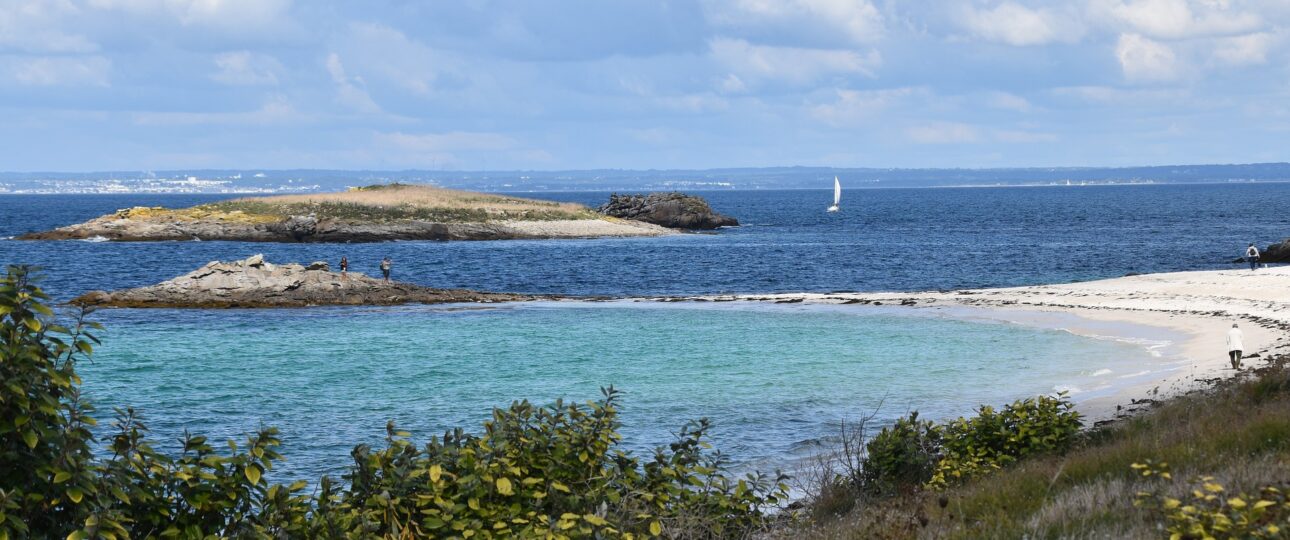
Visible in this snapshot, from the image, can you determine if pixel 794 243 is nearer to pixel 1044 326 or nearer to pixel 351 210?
pixel 351 210

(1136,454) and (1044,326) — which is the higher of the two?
(1136,454)

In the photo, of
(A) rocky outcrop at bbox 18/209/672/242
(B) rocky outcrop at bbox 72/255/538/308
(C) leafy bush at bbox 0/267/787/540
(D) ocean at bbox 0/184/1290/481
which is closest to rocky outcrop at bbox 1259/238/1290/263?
(D) ocean at bbox 0/184/1290/481

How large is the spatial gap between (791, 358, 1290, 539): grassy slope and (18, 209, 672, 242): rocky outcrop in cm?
9202

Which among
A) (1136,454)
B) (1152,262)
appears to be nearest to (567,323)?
(1136,454)

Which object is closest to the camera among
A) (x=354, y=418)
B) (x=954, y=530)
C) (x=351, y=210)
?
(x=954, y=530)

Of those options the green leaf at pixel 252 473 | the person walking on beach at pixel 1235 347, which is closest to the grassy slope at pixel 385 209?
the person walking on beach at pixel 1235 347

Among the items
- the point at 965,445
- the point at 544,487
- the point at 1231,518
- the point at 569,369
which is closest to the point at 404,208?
the point at 569,369

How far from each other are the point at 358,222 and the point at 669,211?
3511cm

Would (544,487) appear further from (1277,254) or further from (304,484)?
(1277,254)

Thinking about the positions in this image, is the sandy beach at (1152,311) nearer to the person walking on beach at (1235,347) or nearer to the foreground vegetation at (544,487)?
the person walking on beach at (1235,347)

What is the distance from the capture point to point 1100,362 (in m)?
31.5

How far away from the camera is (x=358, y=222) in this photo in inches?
4102

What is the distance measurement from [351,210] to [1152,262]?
234 ft

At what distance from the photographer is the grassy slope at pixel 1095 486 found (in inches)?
393
